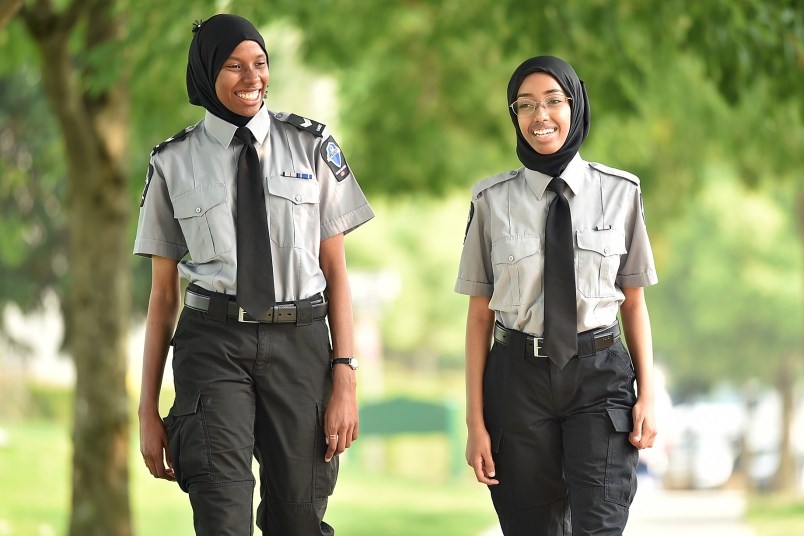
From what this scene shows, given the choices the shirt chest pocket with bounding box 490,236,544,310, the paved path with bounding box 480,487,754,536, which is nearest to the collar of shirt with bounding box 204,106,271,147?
the shirt chest pocket with bounding box 490,236,544,310

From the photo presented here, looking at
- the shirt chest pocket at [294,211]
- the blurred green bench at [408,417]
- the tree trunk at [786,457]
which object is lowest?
the tree trunk at [786,457]

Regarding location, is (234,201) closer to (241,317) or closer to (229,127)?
(229,127)

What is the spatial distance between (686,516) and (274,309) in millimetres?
13449

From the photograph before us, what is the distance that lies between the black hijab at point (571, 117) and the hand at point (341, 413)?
825mm

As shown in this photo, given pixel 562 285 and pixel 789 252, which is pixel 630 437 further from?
pixel 789 252

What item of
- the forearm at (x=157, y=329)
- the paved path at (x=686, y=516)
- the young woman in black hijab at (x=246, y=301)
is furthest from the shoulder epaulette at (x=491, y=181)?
the paved path at (x=686, y=516)

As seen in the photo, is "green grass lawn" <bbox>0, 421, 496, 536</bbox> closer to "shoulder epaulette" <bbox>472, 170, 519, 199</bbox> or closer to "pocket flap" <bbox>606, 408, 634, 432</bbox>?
"shoulder epaulette" <bbox>472, 170, 519, 199</bbox>

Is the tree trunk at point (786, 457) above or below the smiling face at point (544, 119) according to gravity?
below

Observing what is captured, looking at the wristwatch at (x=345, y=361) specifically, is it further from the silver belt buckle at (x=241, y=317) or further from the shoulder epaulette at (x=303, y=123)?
the shoulder epaulette at (x=303, y=123)

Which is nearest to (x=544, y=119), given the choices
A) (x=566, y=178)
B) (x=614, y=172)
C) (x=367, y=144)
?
(x=566, y=178)

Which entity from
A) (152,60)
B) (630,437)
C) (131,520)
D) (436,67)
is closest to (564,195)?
(630,437)

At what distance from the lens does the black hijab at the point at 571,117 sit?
4.08 m

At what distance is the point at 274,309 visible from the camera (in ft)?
12.9

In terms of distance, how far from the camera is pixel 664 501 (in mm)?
20062
